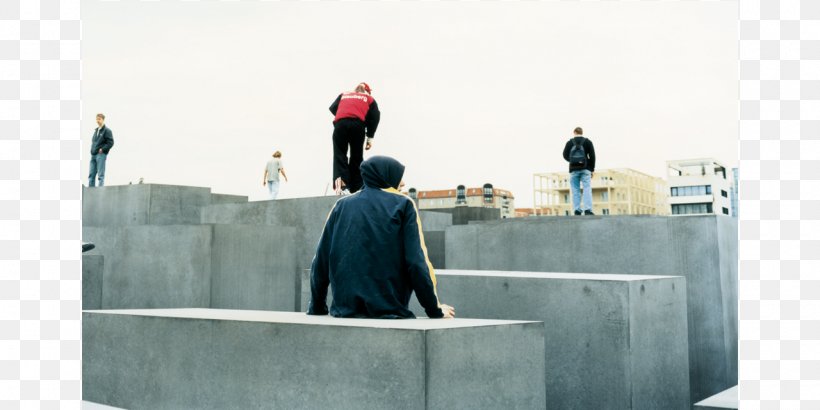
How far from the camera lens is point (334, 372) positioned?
3.93 meters

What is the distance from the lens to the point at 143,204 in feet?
45.5

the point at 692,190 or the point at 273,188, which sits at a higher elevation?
the point at 692,190

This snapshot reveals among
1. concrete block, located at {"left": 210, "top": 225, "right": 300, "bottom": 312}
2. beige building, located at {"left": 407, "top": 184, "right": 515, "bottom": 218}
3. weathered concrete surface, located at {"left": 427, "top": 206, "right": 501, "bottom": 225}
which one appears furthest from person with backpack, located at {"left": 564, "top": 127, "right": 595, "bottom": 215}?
beige building, located at {"left": 407, "top": 184, "right": 515, "bottom": 218}

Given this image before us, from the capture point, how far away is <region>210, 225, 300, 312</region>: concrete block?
33.2 feet

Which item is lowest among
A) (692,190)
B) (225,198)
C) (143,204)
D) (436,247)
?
(436,247)

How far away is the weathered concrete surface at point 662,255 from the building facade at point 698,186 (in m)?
85.0

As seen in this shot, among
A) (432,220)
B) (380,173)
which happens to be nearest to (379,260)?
(380,173)

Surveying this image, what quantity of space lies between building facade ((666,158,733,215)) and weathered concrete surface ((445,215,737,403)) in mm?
85008

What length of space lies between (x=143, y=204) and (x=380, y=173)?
34.3ft

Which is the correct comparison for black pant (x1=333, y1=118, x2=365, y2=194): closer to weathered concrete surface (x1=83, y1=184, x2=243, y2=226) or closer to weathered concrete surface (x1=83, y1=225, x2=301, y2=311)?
weathered concrete surface (x1=83, y1=225, x2=301, y2=311)

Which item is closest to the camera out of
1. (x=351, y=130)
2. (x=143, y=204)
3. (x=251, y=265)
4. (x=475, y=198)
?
(x=351, y=130)

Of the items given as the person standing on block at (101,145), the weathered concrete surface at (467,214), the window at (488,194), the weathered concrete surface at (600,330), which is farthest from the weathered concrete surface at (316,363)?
the window at (488,194)

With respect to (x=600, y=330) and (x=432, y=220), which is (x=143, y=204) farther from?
(x=600, y=330)

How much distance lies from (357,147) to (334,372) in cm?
486
